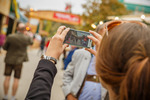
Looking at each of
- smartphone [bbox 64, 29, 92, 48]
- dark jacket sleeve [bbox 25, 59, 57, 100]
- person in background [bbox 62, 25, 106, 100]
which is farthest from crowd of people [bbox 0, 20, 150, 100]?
person in background [bbox 62, 25, 106, 100]

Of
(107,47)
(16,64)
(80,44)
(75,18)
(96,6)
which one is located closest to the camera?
(107,47)

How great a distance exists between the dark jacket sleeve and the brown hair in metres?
0.30

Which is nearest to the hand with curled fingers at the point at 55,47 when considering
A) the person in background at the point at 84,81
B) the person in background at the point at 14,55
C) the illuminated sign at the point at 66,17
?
the person in background at the point at 84,81

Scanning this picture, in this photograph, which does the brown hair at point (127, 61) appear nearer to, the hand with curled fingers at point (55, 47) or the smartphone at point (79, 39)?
the hand with curled fingers at point (55, 47)

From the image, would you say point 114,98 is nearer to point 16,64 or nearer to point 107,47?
point 107,47

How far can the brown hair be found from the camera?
768 millimetres

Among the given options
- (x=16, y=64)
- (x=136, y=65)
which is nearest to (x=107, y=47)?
(x=136, y=65)

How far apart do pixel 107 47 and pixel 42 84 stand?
434 mm

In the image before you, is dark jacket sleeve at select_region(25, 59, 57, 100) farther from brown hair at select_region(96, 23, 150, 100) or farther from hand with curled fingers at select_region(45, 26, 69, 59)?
brown hair at select_region(96, 23, 150, 100)

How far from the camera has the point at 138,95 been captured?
78 centimetres

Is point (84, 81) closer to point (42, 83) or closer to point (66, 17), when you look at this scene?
point (42, 83)

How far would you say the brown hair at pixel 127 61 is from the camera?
0.77 meters

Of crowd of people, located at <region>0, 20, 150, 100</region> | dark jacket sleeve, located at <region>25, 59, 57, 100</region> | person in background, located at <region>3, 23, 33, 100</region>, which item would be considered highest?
crowd of people, located at <region>0, 20, 150, 100</region>

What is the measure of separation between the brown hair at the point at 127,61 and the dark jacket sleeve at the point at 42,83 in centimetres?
30
